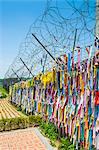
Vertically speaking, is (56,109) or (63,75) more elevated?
(63,75)

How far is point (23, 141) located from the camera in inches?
346

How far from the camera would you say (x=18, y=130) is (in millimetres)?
11055

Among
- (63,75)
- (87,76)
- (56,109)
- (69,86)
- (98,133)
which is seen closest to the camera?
(98,133)

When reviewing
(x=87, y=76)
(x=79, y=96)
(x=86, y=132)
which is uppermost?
(x=87, y=76)

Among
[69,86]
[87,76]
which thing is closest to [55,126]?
[69,86]

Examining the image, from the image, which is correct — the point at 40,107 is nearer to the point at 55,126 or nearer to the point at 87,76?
the point at 55,126

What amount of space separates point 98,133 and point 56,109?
3437 mm

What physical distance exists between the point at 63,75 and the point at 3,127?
4103 mm

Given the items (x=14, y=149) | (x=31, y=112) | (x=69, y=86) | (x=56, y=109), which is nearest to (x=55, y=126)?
(x=56, y=109)

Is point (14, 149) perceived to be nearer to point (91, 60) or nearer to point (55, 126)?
point (55, 126)

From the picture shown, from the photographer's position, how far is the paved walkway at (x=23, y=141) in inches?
314

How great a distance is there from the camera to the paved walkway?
26.1 feet

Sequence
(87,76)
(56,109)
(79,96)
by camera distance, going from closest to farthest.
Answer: (87,76)
(79,96)
(56,109)

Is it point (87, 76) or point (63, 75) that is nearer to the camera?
point (87, 76)
